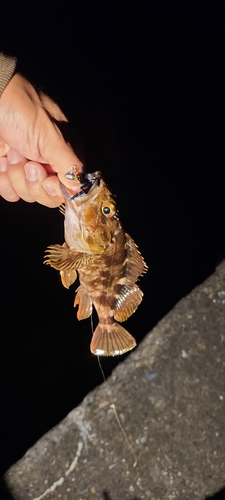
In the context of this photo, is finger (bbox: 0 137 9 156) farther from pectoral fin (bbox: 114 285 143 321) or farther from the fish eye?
Answer: pectoral fin (bbox: 114 285 143 321)

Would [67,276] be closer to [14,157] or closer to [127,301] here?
[127,301]

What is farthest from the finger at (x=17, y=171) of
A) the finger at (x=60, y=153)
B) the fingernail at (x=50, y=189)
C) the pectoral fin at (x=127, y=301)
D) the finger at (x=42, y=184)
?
the pectoral fin at (x=127, y=301)

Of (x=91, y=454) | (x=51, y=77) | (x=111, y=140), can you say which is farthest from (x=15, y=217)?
(x=91, y=454)

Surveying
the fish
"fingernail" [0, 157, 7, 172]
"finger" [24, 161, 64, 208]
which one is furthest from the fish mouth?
"fingernail" [0, 157, 7, 172]

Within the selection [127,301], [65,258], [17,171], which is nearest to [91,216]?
[65,258]

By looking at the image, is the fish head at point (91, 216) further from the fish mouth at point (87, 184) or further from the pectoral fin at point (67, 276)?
the pectoral fin at point (67, 276)

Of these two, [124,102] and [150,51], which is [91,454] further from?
[150,51]
